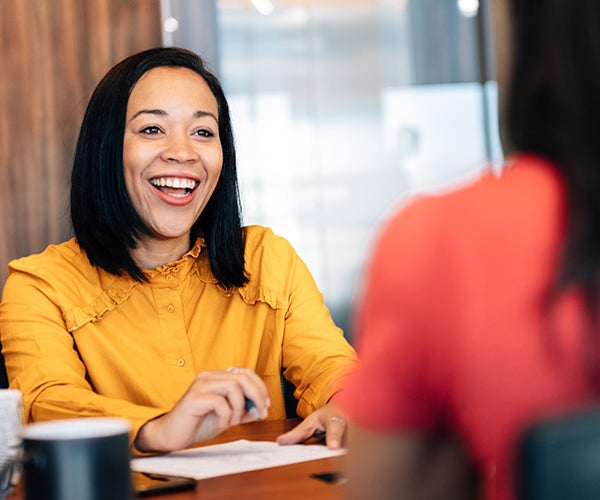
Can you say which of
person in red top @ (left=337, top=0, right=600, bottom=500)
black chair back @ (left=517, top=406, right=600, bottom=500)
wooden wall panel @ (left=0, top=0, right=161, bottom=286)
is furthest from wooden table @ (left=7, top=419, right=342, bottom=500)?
wooden wall panel @ (left=0, top=0, right=161, bottom=286)

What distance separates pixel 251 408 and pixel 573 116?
921 millimetres

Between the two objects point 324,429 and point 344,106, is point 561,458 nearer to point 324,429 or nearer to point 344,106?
point 324,429

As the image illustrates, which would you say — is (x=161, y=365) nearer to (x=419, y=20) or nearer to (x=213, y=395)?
(x=213, y=395)

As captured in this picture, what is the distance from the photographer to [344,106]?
11.4ft

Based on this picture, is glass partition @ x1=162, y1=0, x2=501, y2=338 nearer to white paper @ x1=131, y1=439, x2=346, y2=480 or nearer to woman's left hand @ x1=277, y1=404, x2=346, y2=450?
woman's left hand @ x1=277, y1=404, x2=346, y2=450

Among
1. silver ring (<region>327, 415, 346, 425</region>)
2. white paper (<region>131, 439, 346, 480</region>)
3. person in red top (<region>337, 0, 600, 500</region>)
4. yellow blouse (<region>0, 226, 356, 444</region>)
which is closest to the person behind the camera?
person in red top (<region>337, 0, 600, 500</region>)

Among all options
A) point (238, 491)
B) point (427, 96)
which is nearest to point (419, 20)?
point (427, 96)

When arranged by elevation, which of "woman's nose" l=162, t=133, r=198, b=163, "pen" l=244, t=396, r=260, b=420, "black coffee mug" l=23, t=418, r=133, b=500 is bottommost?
"pen" l=244, t=396, r=260, b=420

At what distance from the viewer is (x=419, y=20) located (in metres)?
3.54

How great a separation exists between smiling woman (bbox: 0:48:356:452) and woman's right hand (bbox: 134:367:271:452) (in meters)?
0.42

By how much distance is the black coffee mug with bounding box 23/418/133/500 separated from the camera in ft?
2.93

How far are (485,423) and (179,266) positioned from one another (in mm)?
1502

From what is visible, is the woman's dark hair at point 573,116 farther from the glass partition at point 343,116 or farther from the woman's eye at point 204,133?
the glass partition at point 343,116

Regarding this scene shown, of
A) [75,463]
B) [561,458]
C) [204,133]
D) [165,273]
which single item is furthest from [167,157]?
[561,458]
